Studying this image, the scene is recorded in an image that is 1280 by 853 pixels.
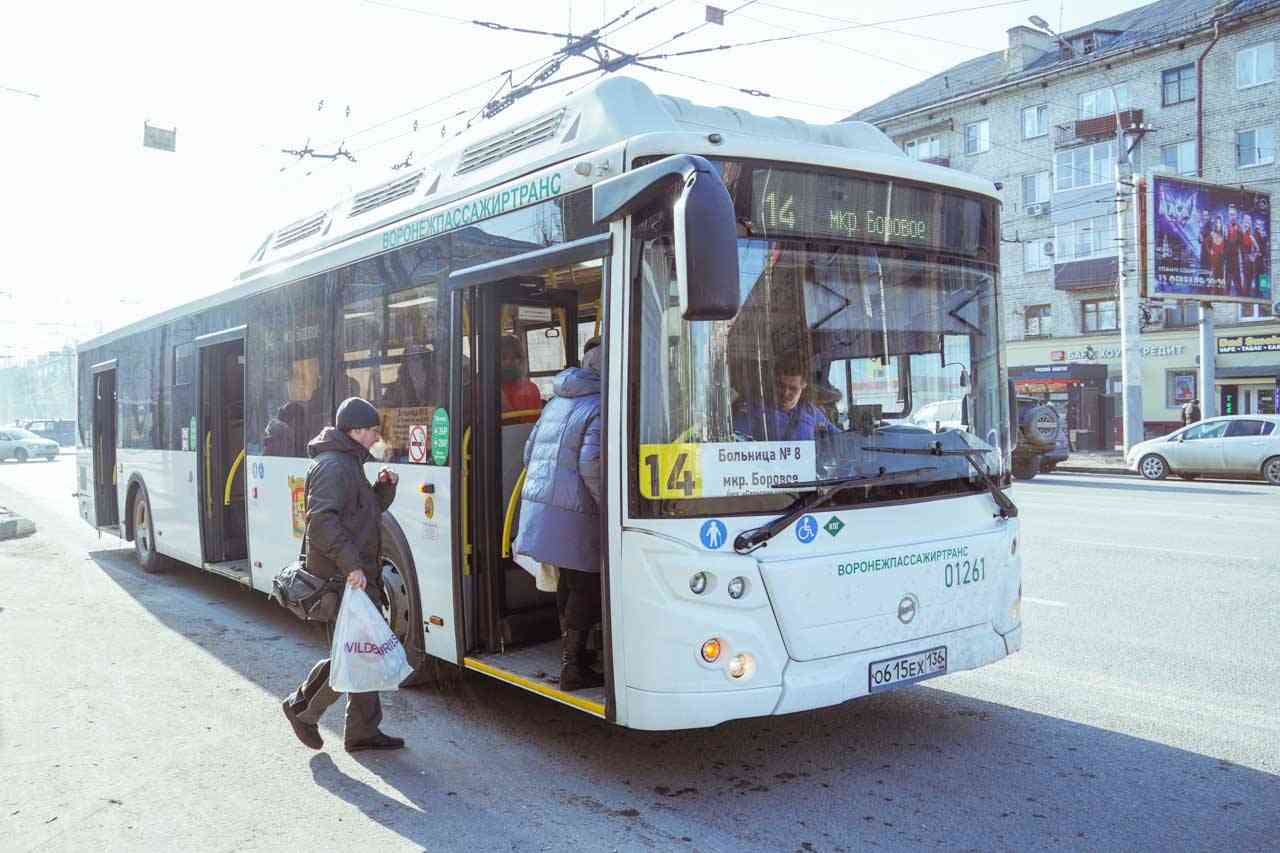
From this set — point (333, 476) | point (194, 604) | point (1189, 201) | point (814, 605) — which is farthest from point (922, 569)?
point (1189, 201)

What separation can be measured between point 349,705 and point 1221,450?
22662 mm

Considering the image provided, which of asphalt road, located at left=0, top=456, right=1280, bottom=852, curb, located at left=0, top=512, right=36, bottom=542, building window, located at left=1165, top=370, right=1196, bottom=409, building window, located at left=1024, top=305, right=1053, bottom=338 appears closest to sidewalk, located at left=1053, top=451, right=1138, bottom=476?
building window, located at left=1165, top=370, right=1196, bottom=409

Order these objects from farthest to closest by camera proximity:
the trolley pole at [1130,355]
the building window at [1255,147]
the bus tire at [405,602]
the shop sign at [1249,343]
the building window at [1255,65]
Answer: the building window at [1255,147] → the building window at [1255,65] → the shop sign at [1249,343] → the trolley pole at [1130,355] → the bus tire at [405,602]

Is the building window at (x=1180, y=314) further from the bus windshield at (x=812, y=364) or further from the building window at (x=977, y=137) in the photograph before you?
the bus windshield at (x=812, y=364)

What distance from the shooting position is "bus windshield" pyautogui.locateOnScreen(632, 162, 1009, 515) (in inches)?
182

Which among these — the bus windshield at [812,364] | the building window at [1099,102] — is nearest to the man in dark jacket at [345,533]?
the bus windshield at [812,364]

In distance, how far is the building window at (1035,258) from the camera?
4578cm

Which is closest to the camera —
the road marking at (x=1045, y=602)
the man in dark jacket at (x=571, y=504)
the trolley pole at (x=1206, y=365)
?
the man in dark jacket at (x=571, y=504)

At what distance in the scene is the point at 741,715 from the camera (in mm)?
4582

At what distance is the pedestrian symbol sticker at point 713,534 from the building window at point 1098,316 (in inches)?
1683

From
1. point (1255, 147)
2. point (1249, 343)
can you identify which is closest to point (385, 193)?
point (1249, 343)

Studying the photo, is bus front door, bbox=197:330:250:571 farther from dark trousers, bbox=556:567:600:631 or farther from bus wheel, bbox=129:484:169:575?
dark trousers, bbox=556:567:600:631

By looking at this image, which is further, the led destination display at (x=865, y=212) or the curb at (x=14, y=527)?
the curb at (x=14, y=527)

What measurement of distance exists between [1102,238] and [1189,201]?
12.0 m
